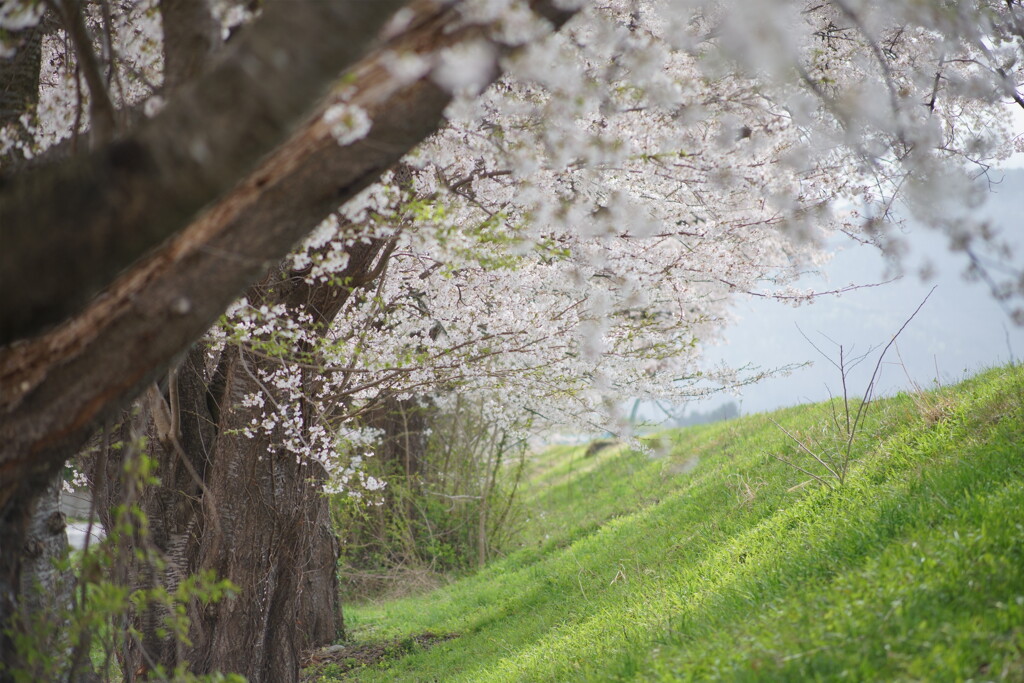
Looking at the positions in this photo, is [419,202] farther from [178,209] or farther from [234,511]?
[234,511]

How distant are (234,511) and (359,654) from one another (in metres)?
3.73

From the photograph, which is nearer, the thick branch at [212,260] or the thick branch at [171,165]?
the thick branch at [171,165]

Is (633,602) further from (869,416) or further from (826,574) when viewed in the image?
(869,416)

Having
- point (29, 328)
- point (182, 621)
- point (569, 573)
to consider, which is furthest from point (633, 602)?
point (29, 328)

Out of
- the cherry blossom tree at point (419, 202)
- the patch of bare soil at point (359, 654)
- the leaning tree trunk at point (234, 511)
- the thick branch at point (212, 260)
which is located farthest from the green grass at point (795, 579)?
the thick branch at point (212, 260)

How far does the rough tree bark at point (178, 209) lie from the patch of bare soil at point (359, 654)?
5843 millimetres

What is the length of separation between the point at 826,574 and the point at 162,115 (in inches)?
151

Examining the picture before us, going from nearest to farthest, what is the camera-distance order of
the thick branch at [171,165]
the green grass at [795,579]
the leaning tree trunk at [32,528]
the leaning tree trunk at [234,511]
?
1. the thick branch at [171,165]
2. the green grass at [795,579]
3. the leaning tree trunk at [32,528]
4. the leaning tree trunk at [234,511]

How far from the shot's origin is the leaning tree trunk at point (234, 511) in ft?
18.2

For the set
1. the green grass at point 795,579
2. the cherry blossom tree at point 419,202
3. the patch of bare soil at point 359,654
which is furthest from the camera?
the patch of bare soil at point 359,654

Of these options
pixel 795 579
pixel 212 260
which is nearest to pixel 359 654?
pixel 795 579

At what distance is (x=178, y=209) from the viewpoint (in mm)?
2283

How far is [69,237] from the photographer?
7.56ft

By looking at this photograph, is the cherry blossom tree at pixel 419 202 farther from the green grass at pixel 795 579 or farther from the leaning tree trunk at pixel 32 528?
the green grass at pixel 795 579
